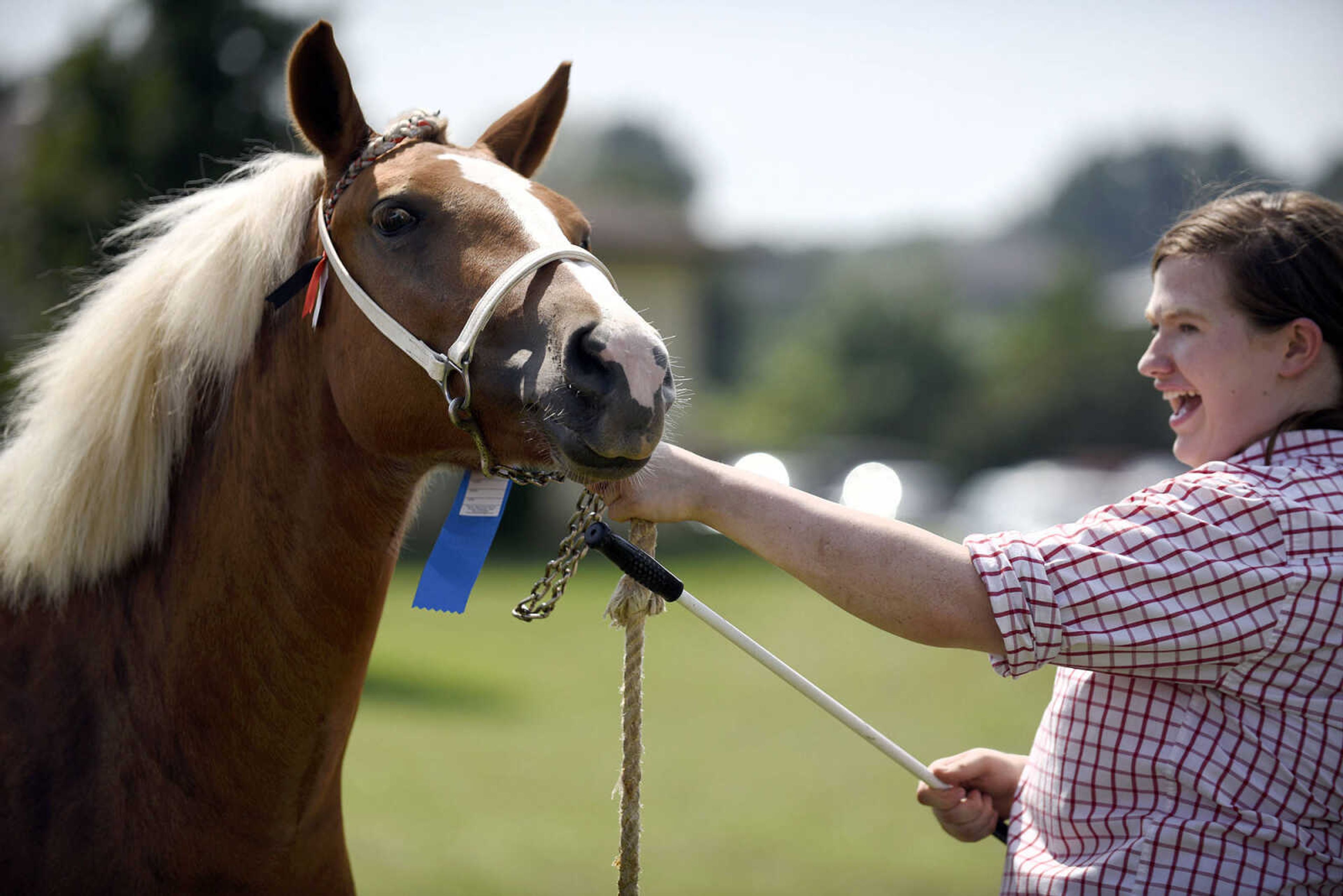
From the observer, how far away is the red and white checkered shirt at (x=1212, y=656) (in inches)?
61.0

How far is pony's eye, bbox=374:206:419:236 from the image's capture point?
1900 mm

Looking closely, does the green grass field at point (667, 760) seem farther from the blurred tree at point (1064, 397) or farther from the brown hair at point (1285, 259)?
the blurred tree at point (1064, 397)

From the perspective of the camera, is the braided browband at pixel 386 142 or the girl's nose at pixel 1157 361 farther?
the braided browband at pixel 386 142

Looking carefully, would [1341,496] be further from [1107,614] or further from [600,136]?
[600,136]

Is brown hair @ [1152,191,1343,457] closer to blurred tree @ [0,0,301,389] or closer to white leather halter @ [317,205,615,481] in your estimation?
white leather halter @ [317,205,615,481]

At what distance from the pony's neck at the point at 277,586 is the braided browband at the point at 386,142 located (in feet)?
0.99

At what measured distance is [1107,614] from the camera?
5.13ft

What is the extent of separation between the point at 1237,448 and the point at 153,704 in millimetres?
2145

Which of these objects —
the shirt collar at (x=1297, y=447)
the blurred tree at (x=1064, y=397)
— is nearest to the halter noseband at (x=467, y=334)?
the shirt collar at (x=1297, y=447)

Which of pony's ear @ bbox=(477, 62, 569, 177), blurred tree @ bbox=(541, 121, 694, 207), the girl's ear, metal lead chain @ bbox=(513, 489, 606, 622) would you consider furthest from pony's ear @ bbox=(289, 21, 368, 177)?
blurred tree @ bbox=(541, 121, 694, 207)

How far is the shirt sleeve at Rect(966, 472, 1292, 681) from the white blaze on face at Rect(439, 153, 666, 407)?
2.11 ft

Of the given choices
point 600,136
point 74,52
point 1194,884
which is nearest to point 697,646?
point 74,52

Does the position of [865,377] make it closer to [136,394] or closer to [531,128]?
[531,128]

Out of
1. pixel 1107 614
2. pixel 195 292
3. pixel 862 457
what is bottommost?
pixel 862 457
